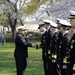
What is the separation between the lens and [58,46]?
8789 mm

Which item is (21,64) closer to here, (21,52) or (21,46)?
(21,52)

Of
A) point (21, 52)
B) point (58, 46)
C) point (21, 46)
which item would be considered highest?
point (58, 46)

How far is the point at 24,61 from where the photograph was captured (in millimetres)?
10812

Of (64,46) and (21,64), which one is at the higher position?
(64,46)

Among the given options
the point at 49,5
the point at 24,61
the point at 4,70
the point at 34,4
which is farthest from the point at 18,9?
the point at 24,61

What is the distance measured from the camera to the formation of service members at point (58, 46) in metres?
6.66

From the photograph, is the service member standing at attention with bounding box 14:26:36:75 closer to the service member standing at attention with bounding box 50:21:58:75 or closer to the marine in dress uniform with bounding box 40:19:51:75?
the marine in dress uniform with bounding box 40:19:51:75

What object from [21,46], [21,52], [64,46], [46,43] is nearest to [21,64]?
[21,52]

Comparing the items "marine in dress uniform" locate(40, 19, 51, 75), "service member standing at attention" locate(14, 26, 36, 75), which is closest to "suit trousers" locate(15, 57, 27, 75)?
"service member standing at attention" locate(14, 26, 36, 75)

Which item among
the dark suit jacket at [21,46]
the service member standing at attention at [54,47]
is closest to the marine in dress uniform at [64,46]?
the service member standing at attention at [54,47]

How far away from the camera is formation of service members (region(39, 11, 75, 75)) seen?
6660mm

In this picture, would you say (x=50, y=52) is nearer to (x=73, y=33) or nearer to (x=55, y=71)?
(x=55, y=71)

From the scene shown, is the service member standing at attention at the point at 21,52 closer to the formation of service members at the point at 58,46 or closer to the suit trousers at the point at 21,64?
the suit trousers at the point at 21,64

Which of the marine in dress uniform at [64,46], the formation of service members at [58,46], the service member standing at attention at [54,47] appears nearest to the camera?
the formation of service members at [58,46]
